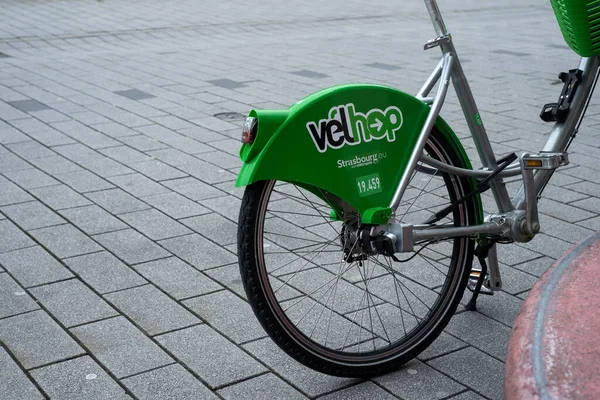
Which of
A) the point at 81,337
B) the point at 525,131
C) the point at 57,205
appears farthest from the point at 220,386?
the point at 525,131

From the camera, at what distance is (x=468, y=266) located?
329cm

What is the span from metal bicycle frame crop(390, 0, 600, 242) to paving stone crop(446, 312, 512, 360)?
1.53ft

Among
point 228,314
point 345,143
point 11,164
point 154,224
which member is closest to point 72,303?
point 228,314

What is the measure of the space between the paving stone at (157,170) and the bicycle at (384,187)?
2138mm

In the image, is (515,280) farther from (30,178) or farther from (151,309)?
(30,178)

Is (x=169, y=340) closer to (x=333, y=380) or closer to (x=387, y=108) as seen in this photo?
(x=333, y=380)

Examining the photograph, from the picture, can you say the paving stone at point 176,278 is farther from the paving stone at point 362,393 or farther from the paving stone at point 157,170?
the paving stone at point 157,170

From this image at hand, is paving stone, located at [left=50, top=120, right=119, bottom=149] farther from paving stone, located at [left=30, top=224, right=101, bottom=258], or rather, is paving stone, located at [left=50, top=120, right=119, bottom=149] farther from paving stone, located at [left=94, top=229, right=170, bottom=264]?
paving stone, located at [left=94, top=229, right=170, bottom=264]

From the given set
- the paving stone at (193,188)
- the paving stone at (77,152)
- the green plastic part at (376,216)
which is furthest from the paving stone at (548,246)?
the paving stone at (77,152)

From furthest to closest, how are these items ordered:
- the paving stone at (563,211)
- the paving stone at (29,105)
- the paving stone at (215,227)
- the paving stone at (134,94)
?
the paving stone at (134,94), the paving stone at (29,105), the paving stone at (563,211), the paving stone at (215,227)

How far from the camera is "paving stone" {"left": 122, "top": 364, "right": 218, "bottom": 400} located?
2900mm

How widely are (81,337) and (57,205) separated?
5.96ft

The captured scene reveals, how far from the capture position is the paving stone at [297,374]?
2.96 metres

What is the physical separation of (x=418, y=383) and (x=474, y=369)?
249mm
